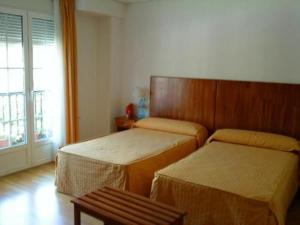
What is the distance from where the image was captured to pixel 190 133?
3.98 metres

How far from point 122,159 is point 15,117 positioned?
173cm

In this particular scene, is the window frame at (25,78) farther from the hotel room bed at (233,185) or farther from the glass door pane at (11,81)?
the hotel room bed at (233,185)

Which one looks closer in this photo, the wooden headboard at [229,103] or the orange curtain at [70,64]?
the wooden headboard at [229,103]

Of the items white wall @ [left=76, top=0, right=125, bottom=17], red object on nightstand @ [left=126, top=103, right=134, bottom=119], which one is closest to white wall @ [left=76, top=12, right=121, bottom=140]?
white wall @ [left=76, top=0, right=125, bottom=17]

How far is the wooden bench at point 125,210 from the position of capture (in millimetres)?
2061

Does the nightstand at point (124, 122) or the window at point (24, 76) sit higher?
the window at point (24, 76)

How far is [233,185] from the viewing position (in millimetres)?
2490

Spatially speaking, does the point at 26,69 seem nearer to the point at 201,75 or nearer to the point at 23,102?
the point at 23,102

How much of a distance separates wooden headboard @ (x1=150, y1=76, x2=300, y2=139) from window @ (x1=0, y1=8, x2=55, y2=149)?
1.55 meters

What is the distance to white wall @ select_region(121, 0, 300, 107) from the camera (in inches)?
147

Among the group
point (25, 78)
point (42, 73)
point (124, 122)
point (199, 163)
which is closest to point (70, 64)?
point (42, 73)

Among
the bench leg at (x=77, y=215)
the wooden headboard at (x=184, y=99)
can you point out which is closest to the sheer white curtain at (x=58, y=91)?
the wooden headboard at (x=184, y=99)

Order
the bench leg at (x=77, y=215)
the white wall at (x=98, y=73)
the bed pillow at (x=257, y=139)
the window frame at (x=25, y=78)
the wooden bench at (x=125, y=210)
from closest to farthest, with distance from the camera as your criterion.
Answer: the wooden bench at (x=125, y=210) < the bench leg at (x=77, y=215) < the bed pillow at (x=257, y=139) < the window frame at (x=25, y=78) < the white wall at (x=98, y=73)

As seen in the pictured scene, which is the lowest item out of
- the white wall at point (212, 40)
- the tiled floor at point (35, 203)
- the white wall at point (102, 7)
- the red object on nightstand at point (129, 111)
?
the tiled floor at point (35, 203)
